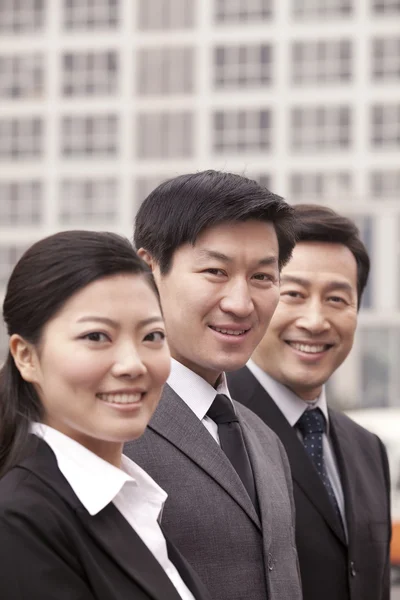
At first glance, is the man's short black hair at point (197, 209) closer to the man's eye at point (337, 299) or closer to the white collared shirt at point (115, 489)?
the white collared shirt at point (115, 489)

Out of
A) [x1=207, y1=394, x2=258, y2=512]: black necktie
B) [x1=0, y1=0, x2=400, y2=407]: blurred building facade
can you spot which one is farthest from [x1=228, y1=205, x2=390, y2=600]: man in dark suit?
[x1=0, y1=0, x2=400, y2=407]: blurred building facade

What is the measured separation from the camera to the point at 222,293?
271 centimetres

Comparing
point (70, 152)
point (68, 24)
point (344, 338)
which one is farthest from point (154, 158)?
point (344, 338)

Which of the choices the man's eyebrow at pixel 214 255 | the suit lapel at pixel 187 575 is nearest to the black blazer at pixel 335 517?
the man's eyebrow at pixel 214 255

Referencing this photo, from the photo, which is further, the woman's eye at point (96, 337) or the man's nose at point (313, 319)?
the man's nose at point (313, 319)

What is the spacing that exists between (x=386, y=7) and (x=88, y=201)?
11.4 metres

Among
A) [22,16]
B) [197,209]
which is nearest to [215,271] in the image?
[197,209]

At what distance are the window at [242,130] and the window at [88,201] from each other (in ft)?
12.3

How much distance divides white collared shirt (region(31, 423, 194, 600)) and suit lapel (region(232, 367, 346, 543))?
1.31 m

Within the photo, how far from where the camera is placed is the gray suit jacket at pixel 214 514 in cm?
255

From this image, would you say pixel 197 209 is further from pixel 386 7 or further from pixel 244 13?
pixel 244 13

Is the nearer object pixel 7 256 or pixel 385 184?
pixel 385 184

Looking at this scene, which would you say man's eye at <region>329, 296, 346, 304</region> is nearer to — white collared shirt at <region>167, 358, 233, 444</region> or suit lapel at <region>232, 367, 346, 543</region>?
suit lapel at <region>232, 367, 346, 543</region>

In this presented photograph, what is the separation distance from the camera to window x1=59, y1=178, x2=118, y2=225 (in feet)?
122
